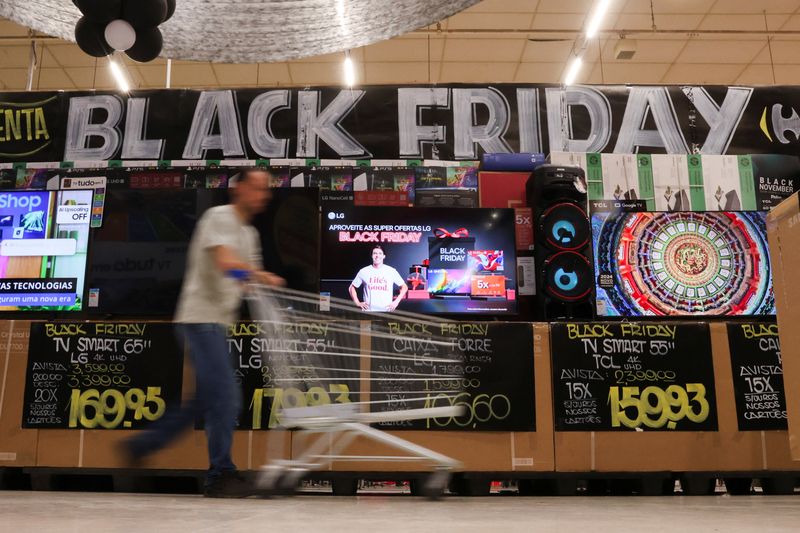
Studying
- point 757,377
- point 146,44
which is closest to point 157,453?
point 146,44

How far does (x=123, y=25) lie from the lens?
12.5 ft

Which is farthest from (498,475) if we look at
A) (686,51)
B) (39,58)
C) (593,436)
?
(39,58)

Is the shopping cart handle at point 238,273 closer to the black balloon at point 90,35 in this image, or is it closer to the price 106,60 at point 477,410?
the price 106,60 at point 477,410

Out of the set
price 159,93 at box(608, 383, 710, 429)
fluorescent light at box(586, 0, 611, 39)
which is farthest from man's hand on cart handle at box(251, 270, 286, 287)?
fluorescent light at box(586, 0, 611, 39)

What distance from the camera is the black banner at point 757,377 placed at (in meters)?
3.51

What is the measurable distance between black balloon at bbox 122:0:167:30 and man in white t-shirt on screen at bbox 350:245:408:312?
1849 millimetres

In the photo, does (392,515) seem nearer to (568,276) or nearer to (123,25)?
(568,276)

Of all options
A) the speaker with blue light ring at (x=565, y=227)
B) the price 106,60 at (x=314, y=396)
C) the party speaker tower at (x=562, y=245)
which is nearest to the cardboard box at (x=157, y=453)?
the price 106,60 at (x=314, y=396)

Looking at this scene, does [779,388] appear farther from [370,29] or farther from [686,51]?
[686,51]

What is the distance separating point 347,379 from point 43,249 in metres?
2.48

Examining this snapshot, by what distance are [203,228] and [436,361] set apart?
1245mm

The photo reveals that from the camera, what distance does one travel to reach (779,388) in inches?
140

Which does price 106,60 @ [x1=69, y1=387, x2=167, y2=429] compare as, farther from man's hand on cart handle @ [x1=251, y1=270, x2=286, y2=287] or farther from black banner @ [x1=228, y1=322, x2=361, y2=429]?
man's hand on cart handle @ [x1=251, y1=270, x2=286, y2=287]

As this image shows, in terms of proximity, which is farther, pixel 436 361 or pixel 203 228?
pixel 436 361
